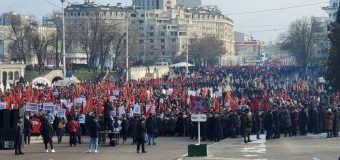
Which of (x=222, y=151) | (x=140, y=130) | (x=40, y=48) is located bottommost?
(x=222, y=151)

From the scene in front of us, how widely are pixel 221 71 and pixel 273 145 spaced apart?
64.5 metres

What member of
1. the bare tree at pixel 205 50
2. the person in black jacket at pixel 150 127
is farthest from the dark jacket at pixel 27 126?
the bare tree at pixel 205 50

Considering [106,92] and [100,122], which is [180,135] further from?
[106,92]

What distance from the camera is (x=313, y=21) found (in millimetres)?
129875

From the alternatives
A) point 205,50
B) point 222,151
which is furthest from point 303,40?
point 222,151

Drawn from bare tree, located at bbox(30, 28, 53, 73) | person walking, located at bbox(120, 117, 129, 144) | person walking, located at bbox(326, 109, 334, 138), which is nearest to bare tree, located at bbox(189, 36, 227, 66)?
bare tree, located at bbox(30, 28, 53, 73)

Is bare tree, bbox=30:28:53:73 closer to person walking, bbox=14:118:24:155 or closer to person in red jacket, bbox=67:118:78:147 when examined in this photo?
person in red jacket, bbox=67:118:78:147

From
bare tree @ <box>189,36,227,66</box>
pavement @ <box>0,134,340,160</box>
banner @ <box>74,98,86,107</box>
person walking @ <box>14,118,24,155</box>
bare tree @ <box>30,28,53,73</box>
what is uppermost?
bare tree @ <box>189,36,227,66</box>

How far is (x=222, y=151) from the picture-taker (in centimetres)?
2770

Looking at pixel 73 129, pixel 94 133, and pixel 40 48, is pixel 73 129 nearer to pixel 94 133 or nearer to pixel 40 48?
pixel 94 133

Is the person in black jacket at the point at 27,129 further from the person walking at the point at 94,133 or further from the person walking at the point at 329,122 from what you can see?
the person walking at the point at 329,122

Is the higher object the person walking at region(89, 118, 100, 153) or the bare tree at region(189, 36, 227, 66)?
the bare tree at region(189, 36, 227, 66)

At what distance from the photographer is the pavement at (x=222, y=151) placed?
2569cm

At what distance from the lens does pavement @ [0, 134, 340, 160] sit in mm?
25688
